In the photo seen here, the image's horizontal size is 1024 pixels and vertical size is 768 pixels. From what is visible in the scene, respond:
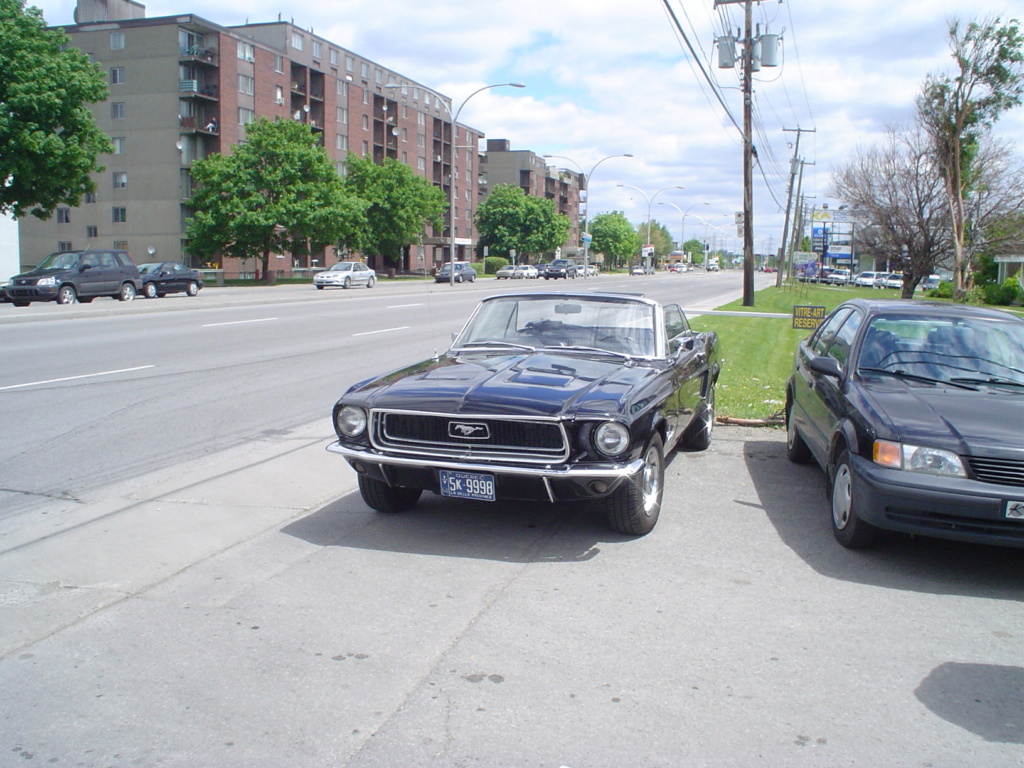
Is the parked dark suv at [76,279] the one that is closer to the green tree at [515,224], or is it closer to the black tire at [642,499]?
the black tire at [642,499]

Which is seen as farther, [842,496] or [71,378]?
[71,378]

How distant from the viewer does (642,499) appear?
5695 millimetres

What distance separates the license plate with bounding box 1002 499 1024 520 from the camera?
4891mm

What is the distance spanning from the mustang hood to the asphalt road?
89cm

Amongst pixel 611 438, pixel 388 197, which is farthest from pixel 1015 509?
pixel 388 197

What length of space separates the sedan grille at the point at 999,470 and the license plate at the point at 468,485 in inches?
106

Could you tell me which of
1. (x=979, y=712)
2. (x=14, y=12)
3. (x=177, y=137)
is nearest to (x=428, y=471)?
(x=979, y=712)

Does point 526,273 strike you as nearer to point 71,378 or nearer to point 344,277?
point 344,277

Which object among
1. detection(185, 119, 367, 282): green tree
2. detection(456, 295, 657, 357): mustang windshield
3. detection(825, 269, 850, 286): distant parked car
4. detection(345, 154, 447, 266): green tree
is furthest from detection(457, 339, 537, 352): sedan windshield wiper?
detection(825, 269, 850, 286): distant parked car

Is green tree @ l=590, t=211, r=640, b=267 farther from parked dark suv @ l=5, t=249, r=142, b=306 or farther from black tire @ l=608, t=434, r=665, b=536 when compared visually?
black tire @ l=608, t=434, r=665, b=536

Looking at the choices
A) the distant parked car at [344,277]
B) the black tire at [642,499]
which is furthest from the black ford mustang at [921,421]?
the distant parked car at [344,277]

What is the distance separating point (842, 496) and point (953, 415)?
831 millimetres

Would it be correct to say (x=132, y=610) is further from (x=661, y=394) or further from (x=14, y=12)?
(x=14, y=12)

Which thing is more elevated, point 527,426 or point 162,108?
point 162,108
